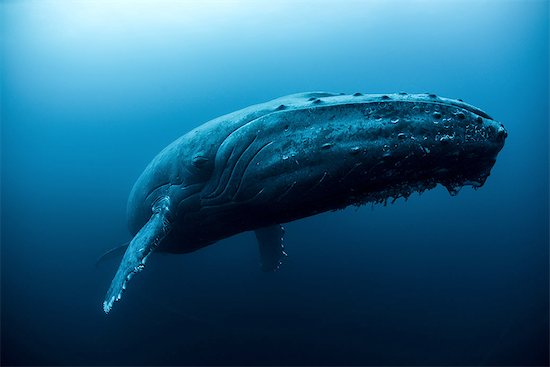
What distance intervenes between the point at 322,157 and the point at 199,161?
1.63 m

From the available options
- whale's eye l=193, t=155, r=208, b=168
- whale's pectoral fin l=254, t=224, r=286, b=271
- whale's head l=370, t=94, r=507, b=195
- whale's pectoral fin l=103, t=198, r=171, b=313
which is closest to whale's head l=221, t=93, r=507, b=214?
whale's head l=370, t=94, r=507, b=195

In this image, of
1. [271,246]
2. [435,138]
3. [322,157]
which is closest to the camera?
[435,138]

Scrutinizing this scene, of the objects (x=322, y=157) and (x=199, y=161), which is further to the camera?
(x=199, y=161)

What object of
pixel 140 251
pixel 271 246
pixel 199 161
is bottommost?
pixel 271 246

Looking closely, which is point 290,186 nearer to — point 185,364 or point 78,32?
point 185,364

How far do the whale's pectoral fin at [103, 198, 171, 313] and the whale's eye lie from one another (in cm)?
85

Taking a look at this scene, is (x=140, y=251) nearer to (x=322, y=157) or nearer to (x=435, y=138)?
(x=322, y=157)

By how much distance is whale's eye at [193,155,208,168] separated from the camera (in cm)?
393

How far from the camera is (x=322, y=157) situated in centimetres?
301

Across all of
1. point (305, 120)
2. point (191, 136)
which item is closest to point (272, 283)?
point (191, 136)

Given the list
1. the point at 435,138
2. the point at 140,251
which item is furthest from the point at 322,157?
the point at 140,251

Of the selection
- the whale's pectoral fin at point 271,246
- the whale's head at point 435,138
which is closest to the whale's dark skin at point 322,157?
the whale's head at point 435,138

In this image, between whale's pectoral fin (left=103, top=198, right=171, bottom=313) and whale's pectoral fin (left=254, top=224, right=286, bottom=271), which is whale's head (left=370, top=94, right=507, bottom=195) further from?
whale's pectoral fin (left=254, top=224, right=286, bottom=271)

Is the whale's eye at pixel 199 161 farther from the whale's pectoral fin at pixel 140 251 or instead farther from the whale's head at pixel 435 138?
the whale's head at pixel 435 138
